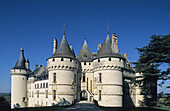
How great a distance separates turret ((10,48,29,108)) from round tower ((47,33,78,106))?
702 inches

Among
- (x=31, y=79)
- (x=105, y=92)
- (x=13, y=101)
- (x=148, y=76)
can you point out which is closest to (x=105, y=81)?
(x=105, y=92)

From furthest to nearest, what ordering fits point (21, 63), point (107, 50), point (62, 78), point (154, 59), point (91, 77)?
point (21, 63)
point (91, 77)
point (107, 50)
point (62, 78)
point (154, 59)

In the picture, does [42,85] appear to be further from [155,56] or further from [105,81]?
[155,56]

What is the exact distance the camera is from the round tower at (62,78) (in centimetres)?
2691

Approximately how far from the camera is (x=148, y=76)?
914 inches

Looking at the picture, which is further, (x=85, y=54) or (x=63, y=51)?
(x=85, y=54)

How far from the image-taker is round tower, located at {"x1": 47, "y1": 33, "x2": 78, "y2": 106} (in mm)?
26906

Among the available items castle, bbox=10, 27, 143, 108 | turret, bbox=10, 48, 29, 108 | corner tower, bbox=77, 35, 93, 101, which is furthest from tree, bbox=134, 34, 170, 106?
turret, bbox=10, 48, 29, 108

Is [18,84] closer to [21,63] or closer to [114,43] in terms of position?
[21,63]

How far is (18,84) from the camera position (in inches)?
A: 1702

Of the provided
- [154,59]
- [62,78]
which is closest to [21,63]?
[62,78]

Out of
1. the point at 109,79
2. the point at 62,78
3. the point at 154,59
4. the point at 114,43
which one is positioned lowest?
the point at 109,79

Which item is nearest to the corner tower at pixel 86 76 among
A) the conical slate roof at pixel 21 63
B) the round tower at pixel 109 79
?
the round tower at pixel 109 79

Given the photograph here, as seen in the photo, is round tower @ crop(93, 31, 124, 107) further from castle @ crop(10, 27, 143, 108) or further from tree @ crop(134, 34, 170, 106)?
tree @ crop(134, 34, 170, 106)
